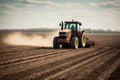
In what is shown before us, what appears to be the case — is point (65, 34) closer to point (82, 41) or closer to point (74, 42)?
point (74, 42)

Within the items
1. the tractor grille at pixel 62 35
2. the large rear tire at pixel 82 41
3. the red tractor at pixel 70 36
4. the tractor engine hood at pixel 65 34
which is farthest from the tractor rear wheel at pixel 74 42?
the large rear tire at pixel 82 41

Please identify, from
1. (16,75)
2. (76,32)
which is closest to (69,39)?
(76,32)

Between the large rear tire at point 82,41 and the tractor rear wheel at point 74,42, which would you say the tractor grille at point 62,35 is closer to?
the tractor rear wheel at point 74,42

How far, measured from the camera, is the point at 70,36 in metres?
18.5

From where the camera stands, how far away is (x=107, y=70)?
903 centimetres

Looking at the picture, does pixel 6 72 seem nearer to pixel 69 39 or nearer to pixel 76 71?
pixel 76 71

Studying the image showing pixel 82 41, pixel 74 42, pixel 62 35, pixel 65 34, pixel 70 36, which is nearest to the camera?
pixel 74 42

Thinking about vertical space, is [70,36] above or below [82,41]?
above

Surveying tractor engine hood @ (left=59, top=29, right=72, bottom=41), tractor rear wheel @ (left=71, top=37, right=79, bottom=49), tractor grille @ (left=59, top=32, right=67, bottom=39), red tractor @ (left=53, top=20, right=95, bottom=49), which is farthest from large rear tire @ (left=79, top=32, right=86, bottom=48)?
tractor grille @ (left=59, top=32, right=67, bottom=39)

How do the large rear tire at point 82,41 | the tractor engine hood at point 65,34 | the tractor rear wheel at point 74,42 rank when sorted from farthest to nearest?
the large rear tire at point 82,41 < the tractor engine hood at point 65,34 < the tractor rear wheel at point 74,42

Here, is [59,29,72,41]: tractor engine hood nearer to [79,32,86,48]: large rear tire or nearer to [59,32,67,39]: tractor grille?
[59,32,67,39]: tractor grille

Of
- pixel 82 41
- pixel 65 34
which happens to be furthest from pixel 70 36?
pixel 82 41

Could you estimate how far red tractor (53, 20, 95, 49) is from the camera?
17859mm

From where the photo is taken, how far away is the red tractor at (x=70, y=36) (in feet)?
58.6
